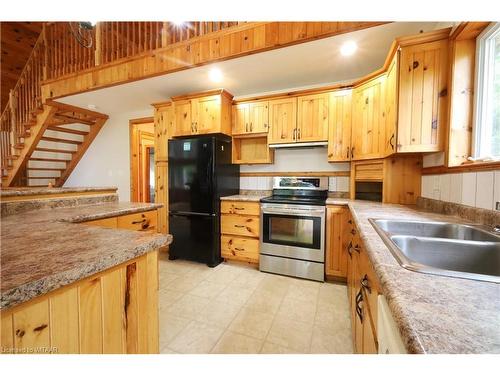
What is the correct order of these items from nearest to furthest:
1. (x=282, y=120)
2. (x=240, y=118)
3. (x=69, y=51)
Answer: (x=282, y=120) < (x=240, y=118) < (x=69, y=51)

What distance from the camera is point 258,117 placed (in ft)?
9.29

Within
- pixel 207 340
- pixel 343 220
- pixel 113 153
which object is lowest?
pixel 207 340

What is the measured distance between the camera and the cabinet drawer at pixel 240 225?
262 cm

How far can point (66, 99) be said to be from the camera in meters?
3.34

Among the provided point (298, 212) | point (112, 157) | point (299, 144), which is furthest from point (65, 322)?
point (112, 157)

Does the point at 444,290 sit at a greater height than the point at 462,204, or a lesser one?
lesser

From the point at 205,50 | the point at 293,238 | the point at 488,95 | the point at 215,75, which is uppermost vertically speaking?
the point at 205,50

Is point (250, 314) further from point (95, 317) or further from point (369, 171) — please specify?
point (369, 171)

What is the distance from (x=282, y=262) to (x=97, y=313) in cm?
203

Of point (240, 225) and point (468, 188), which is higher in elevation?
point (468, 188)

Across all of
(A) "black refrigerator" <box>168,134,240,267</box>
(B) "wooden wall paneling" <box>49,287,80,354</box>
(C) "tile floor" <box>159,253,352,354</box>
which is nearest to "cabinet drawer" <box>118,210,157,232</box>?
(C) "tile floor" <box>159,253,352,354</box>

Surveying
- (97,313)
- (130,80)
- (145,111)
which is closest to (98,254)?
(97,313)

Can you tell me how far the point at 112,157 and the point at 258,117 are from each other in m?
3.05
